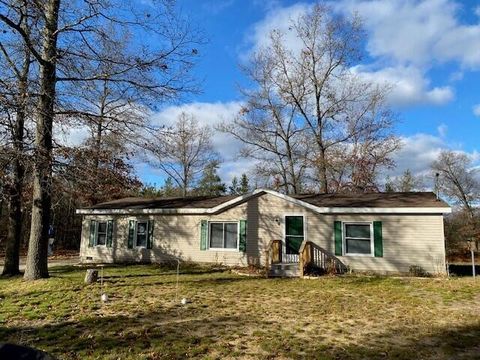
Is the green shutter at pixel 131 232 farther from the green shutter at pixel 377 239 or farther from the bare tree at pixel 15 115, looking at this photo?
the green shutter at pixel 377 239

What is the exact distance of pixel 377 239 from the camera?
48.2ft

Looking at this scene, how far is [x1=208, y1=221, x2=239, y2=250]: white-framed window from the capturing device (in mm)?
16875

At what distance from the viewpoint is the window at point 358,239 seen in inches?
587

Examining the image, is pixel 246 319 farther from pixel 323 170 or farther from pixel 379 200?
pixel 323 170

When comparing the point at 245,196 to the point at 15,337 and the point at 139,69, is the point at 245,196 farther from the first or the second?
the point at 15,337

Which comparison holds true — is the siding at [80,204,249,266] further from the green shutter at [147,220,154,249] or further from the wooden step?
the wooden step

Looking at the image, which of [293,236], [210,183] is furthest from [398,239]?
[210,183]

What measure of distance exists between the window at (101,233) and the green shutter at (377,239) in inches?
502

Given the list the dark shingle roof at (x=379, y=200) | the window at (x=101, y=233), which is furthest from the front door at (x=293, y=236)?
the window at (x=101, y=233)

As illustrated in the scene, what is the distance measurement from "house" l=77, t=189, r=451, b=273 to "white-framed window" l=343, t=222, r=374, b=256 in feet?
0.12

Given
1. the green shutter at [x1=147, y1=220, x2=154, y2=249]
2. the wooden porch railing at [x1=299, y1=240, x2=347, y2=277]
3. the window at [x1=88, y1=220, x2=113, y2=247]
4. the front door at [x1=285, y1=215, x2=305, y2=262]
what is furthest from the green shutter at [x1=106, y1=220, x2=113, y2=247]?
the wooden porch railing at [x1=299, y1=240, x2=347, y2=277]

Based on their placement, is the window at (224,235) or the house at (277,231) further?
the window at (224,235)

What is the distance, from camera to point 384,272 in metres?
14.5

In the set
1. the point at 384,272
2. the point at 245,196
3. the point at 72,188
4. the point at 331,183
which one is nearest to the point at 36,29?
the point at 72,188
